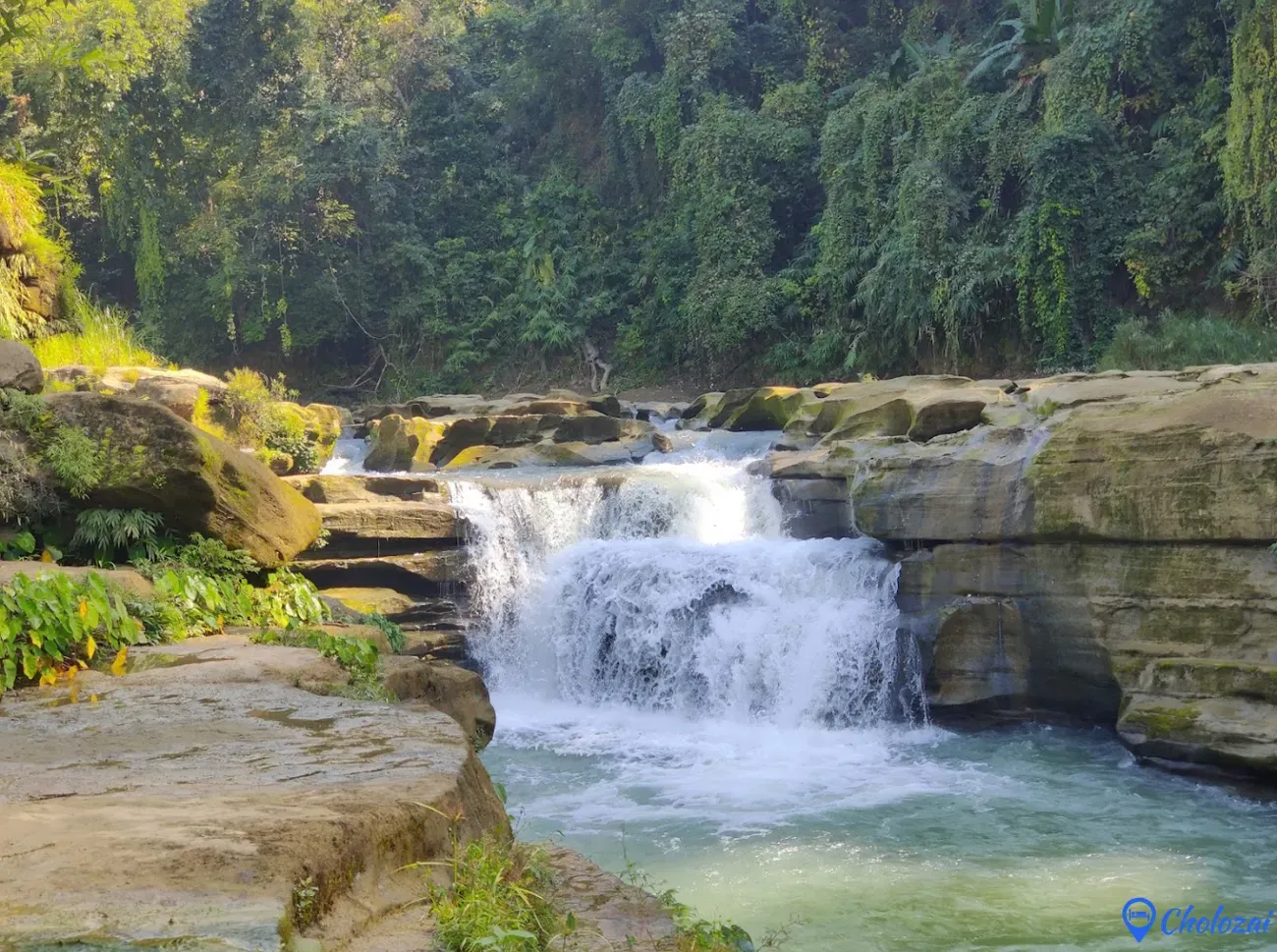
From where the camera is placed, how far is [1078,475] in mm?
9633

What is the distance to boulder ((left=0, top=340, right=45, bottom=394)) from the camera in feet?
32.1

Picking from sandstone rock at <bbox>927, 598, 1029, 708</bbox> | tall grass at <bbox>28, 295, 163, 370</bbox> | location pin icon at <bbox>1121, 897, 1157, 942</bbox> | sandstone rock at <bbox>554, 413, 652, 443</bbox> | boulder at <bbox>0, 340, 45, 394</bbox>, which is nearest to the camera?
location pin icon at <bbox>1121, 897, 1157, 942</bbox>

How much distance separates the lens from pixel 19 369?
32.5ft

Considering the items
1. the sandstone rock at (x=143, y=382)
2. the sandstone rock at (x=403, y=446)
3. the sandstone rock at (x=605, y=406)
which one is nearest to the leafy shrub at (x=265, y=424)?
the sandstone rock at (x=143, y=382)

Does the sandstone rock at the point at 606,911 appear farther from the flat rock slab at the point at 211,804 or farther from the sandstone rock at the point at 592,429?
the sandstone rock at the point at 592,429

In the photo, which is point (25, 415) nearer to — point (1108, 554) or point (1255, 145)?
point (1108, 554)

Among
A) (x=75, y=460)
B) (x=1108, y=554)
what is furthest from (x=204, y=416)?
(x=1108, y=554)

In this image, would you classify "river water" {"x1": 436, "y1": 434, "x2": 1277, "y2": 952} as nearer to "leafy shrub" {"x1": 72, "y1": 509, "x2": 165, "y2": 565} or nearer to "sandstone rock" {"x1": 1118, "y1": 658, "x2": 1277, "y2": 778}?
"sandstone rock" {"x1": 1118, "y1": 658, "x2": 1277, "y2": 778}

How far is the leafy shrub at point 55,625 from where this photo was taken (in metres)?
6.27

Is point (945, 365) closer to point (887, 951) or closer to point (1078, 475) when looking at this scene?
point (1078, 475)

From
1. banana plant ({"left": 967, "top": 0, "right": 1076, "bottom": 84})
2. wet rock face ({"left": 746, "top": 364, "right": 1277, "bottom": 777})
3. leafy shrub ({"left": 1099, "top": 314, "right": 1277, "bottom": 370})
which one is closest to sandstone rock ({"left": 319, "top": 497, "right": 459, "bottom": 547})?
wet rock face ({"left": 746, "top": 364, "right": 1277, "bottom": 777})

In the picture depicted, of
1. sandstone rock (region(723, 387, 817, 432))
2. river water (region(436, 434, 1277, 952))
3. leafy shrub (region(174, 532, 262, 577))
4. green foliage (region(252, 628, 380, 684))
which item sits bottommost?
river water (region(436, 434, 1277, 952))

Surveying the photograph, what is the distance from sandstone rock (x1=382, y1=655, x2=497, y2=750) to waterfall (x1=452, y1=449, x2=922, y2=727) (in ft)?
12.6

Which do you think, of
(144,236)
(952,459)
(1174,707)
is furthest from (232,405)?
(144,236)
